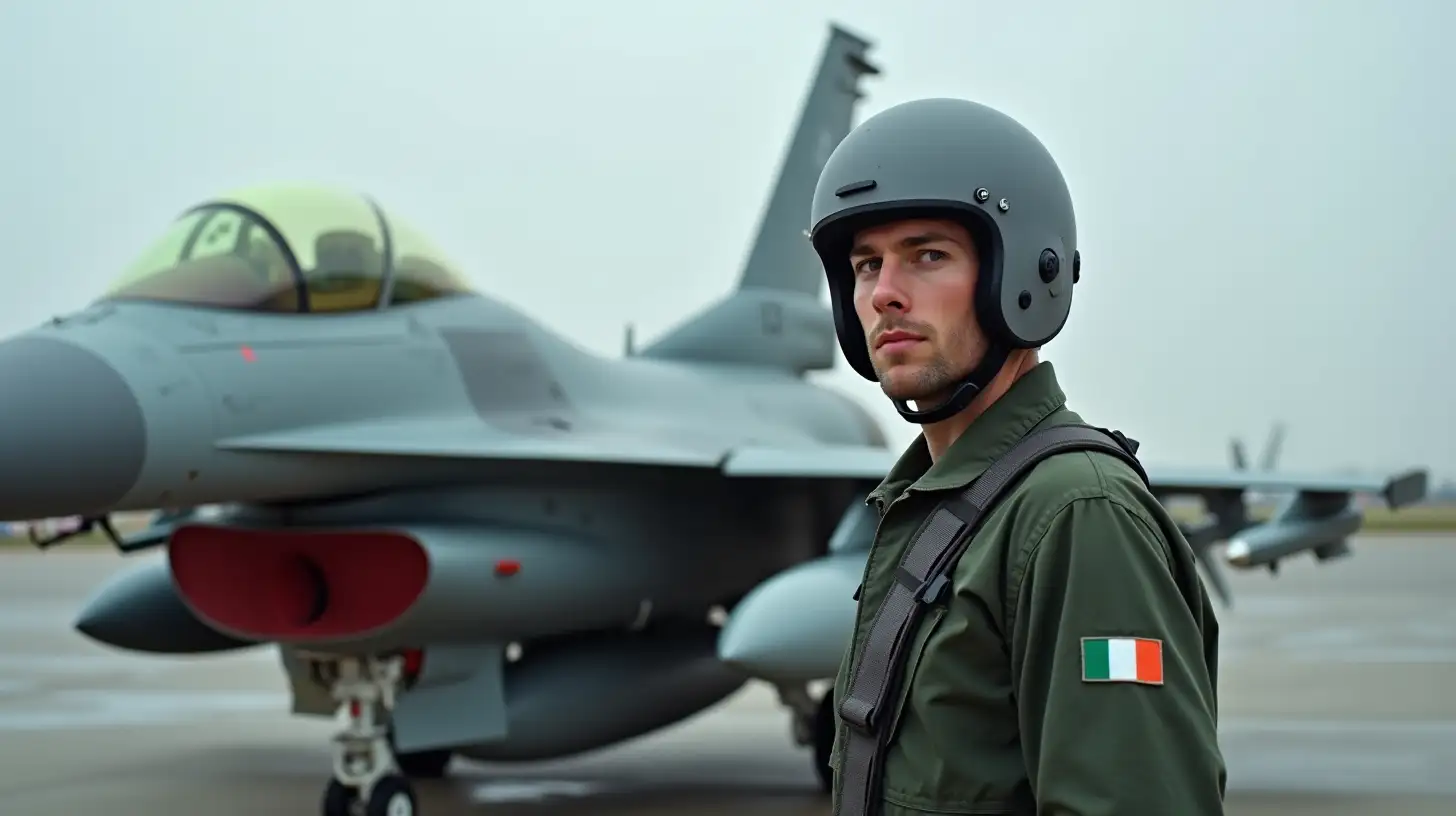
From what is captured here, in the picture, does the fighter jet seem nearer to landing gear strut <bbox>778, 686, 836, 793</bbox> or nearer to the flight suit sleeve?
landing gear strut <bbox>778, 686, 836, 793</bbox>

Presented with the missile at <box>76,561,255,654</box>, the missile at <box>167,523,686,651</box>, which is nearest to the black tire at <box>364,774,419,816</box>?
the missile at <box>167,523,686,651</box>

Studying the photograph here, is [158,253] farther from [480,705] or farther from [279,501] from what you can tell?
[480,705]

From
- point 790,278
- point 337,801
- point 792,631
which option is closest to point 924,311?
point 792,631

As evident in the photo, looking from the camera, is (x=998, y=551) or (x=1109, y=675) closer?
(x=1109, y=675)

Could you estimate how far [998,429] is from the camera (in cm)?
173

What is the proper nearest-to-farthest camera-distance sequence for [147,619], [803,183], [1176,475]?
[1176,475] < [147,619] < [803,183]

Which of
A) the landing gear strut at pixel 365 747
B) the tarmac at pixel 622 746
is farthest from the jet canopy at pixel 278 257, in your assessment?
the tarmac at pixel 622 746

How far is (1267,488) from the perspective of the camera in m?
7.31

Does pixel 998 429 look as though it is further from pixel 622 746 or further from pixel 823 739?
pixel 622 746

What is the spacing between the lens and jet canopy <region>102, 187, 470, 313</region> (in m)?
5.79

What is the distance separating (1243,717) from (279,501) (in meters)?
6.57

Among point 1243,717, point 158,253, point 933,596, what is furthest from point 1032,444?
point 1243,717

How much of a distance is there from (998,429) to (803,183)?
790 centimetres

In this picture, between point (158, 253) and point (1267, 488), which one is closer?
point (158, 253)
